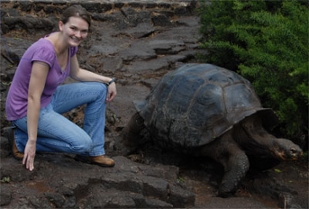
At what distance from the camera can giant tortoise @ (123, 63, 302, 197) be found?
4.97 m

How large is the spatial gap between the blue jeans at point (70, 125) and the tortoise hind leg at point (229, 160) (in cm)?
125

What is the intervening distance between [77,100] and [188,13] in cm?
814

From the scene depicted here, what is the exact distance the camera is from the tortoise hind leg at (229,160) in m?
4.88

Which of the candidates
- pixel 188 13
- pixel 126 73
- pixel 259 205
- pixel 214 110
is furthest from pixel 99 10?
pixel 259 205

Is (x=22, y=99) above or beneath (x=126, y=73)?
above

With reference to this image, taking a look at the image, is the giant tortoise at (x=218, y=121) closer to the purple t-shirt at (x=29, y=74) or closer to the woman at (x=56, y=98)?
the woman at (x=56, y=98)

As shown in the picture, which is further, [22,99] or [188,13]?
[188,13]

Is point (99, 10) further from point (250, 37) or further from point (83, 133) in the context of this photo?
point (83, 133)

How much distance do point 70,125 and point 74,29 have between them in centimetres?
77

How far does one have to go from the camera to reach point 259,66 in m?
5.86

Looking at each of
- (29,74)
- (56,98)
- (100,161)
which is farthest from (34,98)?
(100,161)

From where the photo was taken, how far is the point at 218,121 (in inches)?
199

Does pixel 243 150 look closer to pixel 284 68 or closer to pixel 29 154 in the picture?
pixel 284 68

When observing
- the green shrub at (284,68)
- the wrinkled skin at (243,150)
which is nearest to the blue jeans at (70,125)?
the wrinkled skin at (243,150)
